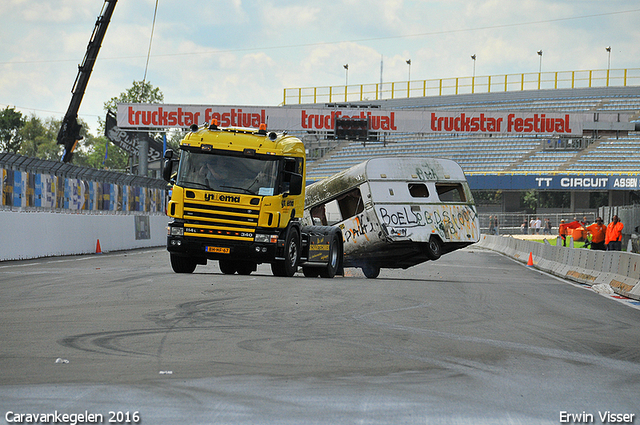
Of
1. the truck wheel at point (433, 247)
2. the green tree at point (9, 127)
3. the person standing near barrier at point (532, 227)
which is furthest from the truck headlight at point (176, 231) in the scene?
the green tree at point (9, 127)

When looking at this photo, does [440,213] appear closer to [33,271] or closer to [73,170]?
[33,271]

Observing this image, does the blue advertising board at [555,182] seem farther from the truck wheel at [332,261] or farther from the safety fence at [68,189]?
the truck wheel at [332,261]

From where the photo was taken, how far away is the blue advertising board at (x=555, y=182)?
2381 inches

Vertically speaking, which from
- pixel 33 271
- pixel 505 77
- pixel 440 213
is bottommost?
pixel 33 271

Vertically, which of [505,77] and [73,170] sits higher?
[505,77]

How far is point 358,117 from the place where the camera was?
48.0 meters

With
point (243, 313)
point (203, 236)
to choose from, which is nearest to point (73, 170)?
point (203, 236)

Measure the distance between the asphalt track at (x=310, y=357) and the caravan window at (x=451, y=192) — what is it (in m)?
6.77

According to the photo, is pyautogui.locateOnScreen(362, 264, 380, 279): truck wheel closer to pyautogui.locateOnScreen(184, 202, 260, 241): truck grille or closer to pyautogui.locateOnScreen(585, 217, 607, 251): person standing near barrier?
pyautogui.locateOnScreen(184, 202, 260, 241): truck grille

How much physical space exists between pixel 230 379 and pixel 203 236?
9925mm

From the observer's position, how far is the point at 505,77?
72375 millimetres

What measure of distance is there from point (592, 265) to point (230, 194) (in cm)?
975

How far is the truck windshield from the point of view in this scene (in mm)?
15734

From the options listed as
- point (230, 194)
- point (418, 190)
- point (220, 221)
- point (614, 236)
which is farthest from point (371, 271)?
point (614, 236)
